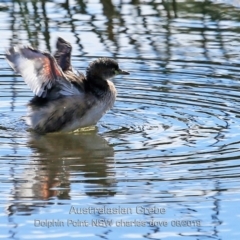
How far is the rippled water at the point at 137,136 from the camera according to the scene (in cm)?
716

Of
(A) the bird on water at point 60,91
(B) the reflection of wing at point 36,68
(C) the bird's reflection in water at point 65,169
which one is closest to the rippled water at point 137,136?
(C) the bird's reflection in water at point 65,169

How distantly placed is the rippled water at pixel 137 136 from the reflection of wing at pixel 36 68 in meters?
0.54

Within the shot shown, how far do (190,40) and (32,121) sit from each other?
13.3ft

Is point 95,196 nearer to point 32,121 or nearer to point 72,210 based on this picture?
point 72,210

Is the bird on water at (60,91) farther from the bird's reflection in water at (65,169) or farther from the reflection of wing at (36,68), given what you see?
the bird's reflection in water at (65,169)

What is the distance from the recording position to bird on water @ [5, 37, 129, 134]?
972cm

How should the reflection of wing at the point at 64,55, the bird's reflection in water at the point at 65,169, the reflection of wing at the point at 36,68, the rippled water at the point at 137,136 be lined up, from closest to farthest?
the rippled water at the point at 137,136 < the bird's reflection in water at the point at 65,169 < the reflection of wing at the point at 36,68 < the reflection of wing at the point at 64,55

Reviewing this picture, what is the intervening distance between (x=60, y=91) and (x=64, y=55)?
32.1 inches

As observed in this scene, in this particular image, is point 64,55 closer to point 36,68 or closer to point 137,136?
point 36,68

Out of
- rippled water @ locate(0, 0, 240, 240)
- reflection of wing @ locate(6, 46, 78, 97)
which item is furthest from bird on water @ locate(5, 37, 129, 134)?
rippled water @ locate(0, 0, 240, 240)

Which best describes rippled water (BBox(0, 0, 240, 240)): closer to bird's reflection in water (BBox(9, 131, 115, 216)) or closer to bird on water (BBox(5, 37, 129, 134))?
bird's reflection in water (BBox(9, 131, 115, 216))


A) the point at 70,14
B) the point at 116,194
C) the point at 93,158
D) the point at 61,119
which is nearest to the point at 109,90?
the point at 61,119

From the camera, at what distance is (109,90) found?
10.6 metres

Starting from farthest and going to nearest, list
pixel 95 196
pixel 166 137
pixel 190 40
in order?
pixel 190 40 < pixel 166 137 < pixel 95 196
